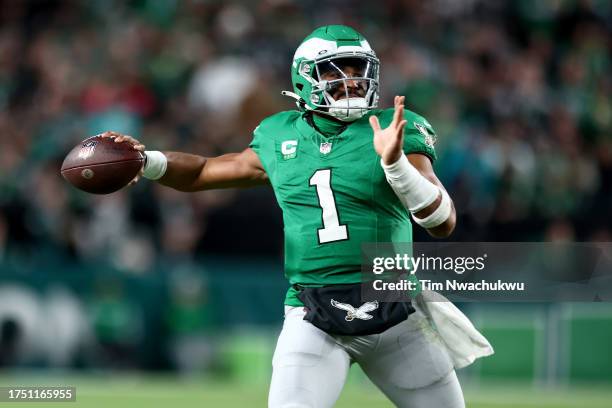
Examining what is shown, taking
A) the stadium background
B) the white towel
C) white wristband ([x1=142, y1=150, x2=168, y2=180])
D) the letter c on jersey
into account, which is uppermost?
the stadium background

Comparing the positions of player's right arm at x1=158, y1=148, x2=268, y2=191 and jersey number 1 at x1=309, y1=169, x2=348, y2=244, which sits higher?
player's right arm at x1=158, y1=148, x2=268, y2=191

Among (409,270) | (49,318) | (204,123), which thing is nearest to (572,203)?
(204,123)

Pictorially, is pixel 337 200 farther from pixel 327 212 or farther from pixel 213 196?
pixel 213 196

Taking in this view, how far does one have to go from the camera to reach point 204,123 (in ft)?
38.1

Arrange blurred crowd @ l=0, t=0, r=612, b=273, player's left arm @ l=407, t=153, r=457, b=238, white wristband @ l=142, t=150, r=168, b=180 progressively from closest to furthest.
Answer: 1. player's left arm @ l=407, t=153, r=457, b=238
2. white wristband @ l=142, t=150, r=168, b=180
3. blurred crowd @ l=0, t=0, r=612, b=273

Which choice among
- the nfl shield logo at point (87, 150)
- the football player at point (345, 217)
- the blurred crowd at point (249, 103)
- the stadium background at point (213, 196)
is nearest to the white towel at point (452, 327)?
the football player at point (345, 217)

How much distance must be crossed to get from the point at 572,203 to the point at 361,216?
6.91 meters

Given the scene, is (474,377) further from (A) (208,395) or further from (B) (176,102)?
(B) (176,102)

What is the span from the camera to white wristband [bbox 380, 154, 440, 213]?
4250mm

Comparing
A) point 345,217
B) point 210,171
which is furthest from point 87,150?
point 345,217

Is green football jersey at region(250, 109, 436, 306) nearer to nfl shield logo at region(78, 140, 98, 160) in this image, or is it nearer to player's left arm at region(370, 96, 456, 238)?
player's left arm at region(370, 96, 456, 238)

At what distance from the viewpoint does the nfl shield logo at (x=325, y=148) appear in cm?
465

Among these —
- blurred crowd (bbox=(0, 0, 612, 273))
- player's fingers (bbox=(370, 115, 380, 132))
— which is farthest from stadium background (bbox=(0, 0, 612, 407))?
player's fingers (bbox=(370, 115, 380, 132))

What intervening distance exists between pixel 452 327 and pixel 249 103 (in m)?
7.28
